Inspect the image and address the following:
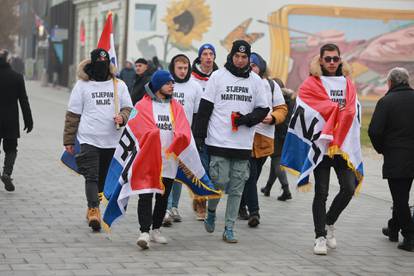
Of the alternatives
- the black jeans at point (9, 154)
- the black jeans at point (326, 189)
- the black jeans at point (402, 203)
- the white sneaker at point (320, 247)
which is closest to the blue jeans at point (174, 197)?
the black jeans at point (326, 189)

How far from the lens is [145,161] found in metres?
8.70

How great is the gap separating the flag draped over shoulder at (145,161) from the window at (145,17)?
3061 centimetres

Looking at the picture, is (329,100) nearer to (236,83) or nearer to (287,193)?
(236,83)

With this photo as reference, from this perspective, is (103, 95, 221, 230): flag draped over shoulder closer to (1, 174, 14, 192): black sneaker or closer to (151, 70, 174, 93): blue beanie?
(151, 70, 174, 93): blue beanie

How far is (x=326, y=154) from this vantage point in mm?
8961

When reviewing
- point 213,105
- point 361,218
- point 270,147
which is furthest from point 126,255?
point 361,218

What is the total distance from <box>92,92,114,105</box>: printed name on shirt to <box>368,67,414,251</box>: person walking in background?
99.5 inches

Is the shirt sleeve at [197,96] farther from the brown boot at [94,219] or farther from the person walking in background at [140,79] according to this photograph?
the person walking in background at [140,79]

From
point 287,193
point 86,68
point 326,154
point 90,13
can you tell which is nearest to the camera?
point 326,154

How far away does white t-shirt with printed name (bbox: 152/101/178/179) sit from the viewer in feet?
28.9

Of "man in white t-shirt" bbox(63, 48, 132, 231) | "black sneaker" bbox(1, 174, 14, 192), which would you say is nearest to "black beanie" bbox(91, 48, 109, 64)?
"man in white t-shirt" bbox(63, 48, 132, 231)

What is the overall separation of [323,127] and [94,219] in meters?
2.30

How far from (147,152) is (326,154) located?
161 centimetres

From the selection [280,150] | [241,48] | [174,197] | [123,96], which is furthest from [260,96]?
[280,150]
